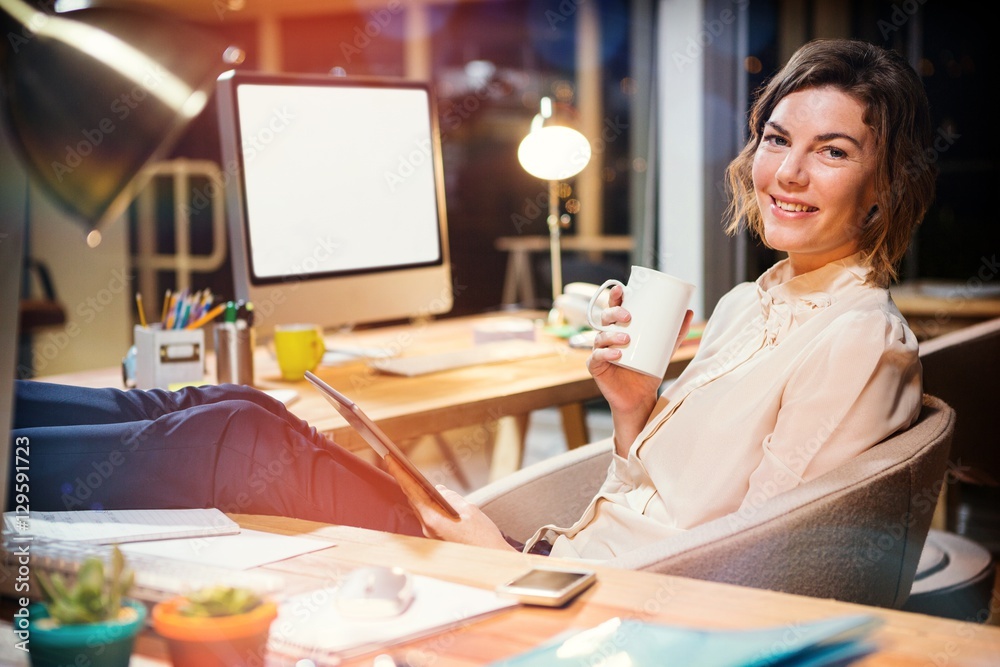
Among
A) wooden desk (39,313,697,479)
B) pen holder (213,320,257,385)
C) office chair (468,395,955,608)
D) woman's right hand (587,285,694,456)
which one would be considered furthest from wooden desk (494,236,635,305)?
office chair (468,395,955,608)

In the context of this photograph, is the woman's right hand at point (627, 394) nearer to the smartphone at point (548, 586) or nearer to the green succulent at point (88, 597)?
the smartphone at point (548, 586)

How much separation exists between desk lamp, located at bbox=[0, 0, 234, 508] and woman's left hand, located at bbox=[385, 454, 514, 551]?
1.92 feet

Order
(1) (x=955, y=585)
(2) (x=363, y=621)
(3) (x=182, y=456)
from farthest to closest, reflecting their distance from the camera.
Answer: (1) (x=955, y=585)
(3) (x=182, y=456)
(2) (x=363, y=621)

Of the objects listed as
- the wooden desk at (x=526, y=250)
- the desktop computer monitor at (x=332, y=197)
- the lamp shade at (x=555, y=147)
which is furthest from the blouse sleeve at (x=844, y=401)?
the wooden desk at (x=526, y=250)

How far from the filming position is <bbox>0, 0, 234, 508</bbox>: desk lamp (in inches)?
25.6

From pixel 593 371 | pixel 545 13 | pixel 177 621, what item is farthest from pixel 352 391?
pixel 545 13

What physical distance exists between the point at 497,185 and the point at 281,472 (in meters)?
5.52

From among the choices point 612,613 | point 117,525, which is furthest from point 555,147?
point 612,613

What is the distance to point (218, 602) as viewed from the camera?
0.68 m

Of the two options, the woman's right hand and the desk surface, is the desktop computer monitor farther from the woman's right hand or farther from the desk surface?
the woman's right hand

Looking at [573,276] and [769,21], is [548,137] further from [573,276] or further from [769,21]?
[769,21]

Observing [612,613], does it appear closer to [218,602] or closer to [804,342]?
[218,602]

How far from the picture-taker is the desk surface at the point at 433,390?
1619 millimetres

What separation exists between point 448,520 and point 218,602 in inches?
23.6
